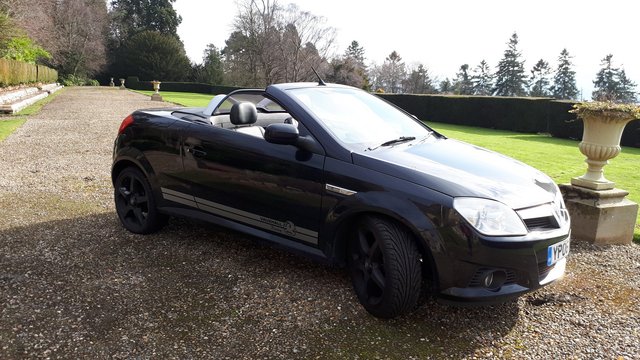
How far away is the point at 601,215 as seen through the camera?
512 centimetres

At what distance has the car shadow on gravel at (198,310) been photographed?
2.95 m

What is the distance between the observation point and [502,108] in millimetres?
24016

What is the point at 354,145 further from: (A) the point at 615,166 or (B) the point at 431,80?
(B) the point at 431,80

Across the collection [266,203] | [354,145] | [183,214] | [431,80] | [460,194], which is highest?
[431,80]

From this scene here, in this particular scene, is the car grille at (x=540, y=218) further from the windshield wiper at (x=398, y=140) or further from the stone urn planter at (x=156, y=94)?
the stone urn planter at (x=156, y=94)

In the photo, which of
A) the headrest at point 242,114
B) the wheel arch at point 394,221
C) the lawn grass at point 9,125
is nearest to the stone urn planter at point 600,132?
the wheel arch at point 394,221

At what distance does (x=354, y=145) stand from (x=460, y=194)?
893 millimetres

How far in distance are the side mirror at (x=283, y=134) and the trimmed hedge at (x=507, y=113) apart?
18552 mm

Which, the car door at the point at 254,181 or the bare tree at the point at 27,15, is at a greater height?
the bare tree at the point at 27,15

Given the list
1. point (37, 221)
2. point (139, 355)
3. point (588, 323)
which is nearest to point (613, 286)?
point (588, 323)

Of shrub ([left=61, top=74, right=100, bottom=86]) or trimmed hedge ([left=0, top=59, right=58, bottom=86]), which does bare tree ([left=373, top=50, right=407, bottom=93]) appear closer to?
shrub ([left=61, top=74, right=100, bottom=86])

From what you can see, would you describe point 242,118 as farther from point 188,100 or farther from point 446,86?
point 446,86

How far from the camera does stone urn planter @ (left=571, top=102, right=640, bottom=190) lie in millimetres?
4996

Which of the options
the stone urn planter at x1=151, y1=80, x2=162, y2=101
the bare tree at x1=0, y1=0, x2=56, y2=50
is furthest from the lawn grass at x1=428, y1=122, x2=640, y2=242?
the bare tree at x1=0, y1=0, x2=56, y2=50
